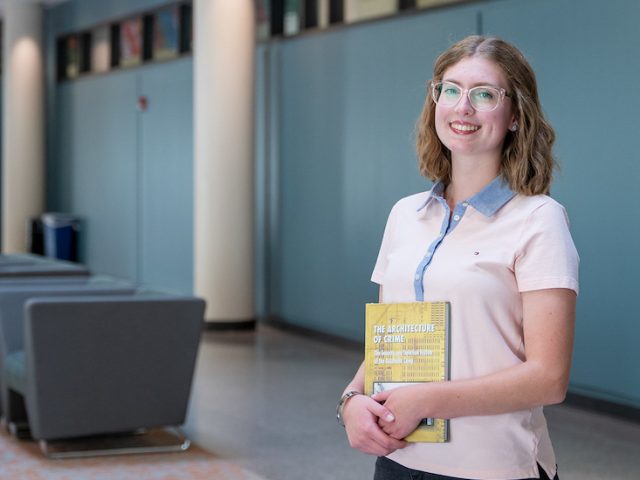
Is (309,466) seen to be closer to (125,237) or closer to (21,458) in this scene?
(21,458)

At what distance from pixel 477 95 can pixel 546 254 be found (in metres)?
0.31

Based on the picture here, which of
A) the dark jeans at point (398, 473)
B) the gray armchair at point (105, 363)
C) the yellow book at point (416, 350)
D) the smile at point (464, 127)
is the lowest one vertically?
the gray armchair at point (105, 363)

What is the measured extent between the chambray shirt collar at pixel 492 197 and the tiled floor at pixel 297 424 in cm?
329

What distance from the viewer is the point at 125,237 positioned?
1346 centimetres

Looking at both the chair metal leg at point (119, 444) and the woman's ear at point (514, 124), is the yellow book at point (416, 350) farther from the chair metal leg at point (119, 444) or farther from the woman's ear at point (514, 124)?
the chair metal leg at point (119, 444)

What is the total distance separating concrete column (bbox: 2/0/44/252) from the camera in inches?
593

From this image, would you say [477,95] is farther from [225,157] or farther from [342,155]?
[225,157]

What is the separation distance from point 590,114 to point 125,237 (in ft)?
27.4

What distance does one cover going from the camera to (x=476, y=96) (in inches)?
68.9

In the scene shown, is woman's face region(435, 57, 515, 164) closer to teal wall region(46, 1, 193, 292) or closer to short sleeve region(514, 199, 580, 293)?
short sleeve region(514, 199, 580, 293)

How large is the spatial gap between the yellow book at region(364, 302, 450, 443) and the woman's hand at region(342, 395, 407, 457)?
33mm

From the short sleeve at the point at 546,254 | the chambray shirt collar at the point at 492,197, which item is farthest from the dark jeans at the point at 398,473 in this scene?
the chambray shirt collar at the point at 492,197

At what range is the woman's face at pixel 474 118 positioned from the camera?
1.74 metres

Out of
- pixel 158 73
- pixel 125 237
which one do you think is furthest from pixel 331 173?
pixel 125 237
